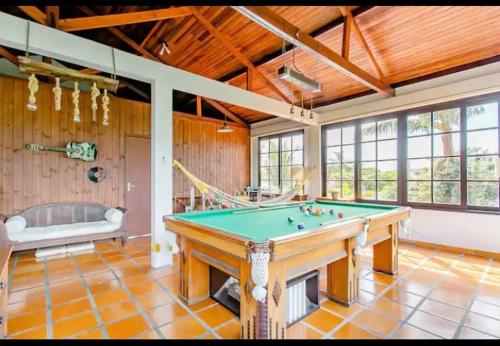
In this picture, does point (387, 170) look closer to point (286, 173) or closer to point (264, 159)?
point (286, 173)

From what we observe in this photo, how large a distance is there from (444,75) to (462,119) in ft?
2.48

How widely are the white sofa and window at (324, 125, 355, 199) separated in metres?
4.20

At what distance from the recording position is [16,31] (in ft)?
7.72

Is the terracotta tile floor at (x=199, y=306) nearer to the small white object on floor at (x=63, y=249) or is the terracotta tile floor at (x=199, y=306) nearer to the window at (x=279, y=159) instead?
the small white object on floor at (x=63, y=249)

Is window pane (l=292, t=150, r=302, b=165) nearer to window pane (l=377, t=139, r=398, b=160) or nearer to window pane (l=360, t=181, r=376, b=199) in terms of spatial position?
window pane (l=360, t=181, r=376, b=199)

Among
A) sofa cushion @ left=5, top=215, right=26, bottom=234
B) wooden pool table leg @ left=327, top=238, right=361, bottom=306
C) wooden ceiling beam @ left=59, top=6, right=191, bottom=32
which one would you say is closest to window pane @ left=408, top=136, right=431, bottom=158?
wooden pool table leg @ left=327, top=238, right=361, bottom=306

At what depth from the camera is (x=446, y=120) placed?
399 centimetres

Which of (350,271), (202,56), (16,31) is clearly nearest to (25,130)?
(16,31)

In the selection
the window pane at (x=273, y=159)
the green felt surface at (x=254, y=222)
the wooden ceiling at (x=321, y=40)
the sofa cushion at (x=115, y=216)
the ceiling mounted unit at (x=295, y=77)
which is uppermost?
the wooden ceiling at (x=321, y=40)

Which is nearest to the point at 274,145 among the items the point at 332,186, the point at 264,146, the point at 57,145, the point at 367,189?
the point at 264,146

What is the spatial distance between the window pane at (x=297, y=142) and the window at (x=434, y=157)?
2.34 metres

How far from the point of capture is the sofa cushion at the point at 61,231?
10.9 ft

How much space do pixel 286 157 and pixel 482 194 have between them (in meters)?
3.85

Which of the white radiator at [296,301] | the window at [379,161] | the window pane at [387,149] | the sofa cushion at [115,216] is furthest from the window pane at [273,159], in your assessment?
the white radiator at [296,301]
